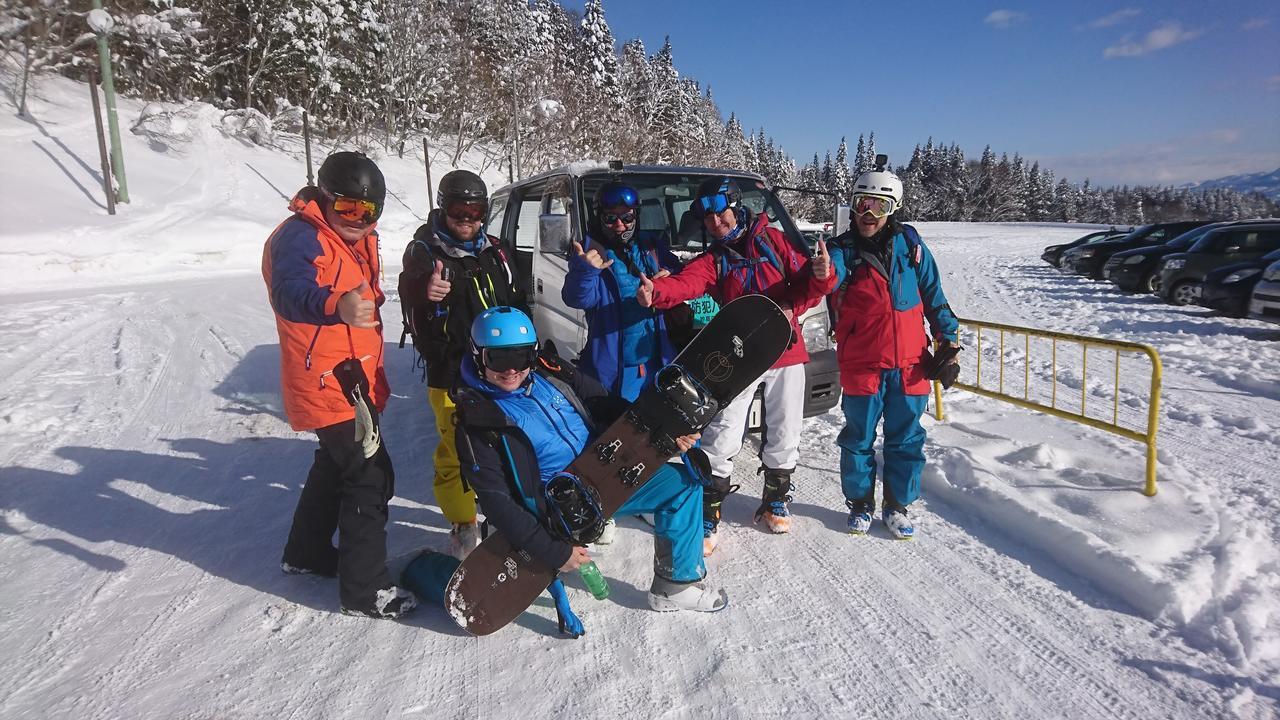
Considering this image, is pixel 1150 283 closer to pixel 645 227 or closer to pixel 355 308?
pixel 645 227

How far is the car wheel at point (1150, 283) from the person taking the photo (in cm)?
1363

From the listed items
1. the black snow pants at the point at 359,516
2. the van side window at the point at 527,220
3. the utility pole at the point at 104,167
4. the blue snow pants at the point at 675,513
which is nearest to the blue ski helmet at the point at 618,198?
the blue snow pants at the point at 675,513

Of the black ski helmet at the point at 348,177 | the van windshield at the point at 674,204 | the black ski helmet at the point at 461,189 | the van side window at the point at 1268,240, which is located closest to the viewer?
the black ski helmet at the point at 348,177

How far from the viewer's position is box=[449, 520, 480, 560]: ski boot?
3.52m

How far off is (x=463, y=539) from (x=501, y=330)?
1424 millimetres

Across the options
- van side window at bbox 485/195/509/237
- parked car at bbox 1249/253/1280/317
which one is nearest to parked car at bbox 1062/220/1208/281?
parked car at bbox 1249/253/1280/317

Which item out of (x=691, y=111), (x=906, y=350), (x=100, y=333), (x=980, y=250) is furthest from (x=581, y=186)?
(x=691, y=111)

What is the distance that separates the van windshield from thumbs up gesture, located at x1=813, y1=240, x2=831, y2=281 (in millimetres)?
1445

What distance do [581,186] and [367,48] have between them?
35.8 meters

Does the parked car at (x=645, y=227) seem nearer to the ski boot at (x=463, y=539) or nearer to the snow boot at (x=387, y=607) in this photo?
the ski boot at (x=463, y=539)

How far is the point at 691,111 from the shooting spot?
60.9 m

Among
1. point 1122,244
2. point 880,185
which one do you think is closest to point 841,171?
point 1122,244

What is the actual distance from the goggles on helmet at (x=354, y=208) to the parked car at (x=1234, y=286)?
12.1 meters

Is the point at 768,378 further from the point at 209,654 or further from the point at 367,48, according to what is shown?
the point at 367,48
